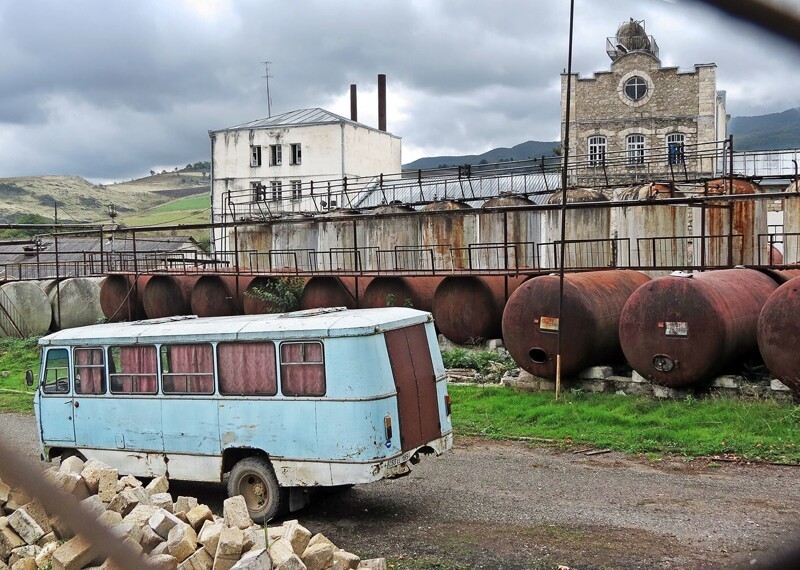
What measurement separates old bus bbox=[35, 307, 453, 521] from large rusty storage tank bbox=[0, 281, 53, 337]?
72.2ft

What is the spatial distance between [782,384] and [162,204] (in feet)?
374

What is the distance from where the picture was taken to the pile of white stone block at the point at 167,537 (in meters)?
6.99

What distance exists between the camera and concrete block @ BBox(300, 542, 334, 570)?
287 inches

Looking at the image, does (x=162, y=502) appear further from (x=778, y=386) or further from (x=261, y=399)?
(x=778, y=386)

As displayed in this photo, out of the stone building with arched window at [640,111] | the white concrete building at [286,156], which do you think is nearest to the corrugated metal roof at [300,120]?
the white concrete building at [286,156]

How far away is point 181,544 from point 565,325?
10.6m

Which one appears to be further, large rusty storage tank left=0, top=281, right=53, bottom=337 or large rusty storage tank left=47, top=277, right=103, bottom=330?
large rusty storage tank left=47, top=277, right=103, bottom=330

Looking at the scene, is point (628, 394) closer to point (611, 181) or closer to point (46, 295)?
point (46, 295)

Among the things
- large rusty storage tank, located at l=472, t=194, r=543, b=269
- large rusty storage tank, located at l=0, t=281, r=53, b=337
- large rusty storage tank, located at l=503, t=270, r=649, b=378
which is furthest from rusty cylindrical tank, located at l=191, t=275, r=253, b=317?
large rusty storage tank, located at l=503, t=270, r=649, b=378

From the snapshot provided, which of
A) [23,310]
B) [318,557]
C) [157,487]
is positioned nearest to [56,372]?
[157,487]

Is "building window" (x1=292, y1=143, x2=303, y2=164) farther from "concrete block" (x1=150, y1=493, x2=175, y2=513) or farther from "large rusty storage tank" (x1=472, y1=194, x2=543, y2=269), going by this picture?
"concrete block" (x1=150, y1=493, x2=175, y2=513)

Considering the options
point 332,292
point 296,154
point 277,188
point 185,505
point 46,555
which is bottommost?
point 46,555

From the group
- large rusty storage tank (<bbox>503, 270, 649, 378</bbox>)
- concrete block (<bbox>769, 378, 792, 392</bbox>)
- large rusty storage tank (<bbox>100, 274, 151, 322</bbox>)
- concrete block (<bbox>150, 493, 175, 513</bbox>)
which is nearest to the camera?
concrete block (<bbox>150, 493, 175, 513</bbox>)

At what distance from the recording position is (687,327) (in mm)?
14969
